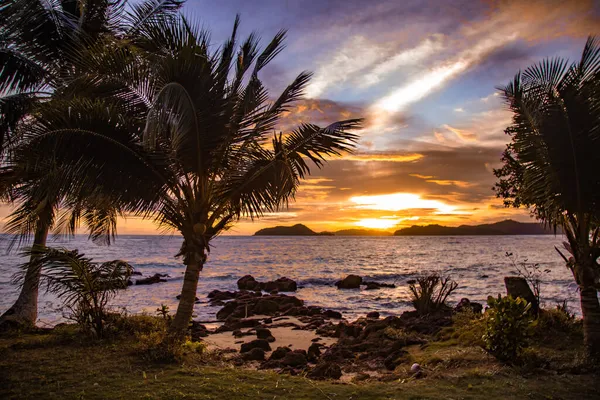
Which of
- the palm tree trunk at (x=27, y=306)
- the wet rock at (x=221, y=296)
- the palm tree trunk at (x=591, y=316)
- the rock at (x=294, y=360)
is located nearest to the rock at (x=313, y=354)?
the rock at (x=294, y=360)

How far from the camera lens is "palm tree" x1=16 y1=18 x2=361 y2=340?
8.09 m

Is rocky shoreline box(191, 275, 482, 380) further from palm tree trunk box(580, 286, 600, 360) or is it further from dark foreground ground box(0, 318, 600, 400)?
palm tree trunk box(580, 286, 600, 360)

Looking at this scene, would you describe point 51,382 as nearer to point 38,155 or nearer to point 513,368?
point 38,155

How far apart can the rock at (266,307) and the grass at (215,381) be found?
1158 centimetres

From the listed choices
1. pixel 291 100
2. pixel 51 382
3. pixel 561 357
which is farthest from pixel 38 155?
pixel 561 357

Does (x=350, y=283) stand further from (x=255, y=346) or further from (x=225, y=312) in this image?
(x=255, y=346)

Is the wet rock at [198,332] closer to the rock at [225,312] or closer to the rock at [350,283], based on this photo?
the rock at [225,312]

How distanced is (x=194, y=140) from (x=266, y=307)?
1332 centimetres

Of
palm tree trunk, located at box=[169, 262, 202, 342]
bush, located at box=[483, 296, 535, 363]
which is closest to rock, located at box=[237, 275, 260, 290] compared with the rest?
palm tree trunk, located at box=[169, 262, 202, 342]

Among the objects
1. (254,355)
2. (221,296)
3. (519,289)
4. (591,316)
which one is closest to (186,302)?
(254,355)

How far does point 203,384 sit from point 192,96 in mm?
5342

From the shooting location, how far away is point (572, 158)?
7.80 m

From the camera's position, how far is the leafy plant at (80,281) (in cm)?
891

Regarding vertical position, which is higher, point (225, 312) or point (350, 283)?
point (350, 283)
